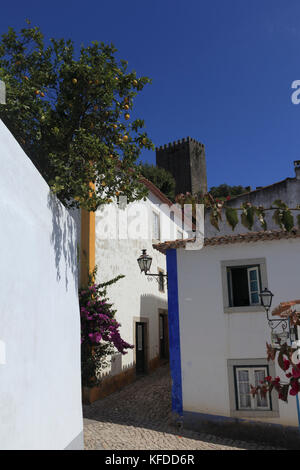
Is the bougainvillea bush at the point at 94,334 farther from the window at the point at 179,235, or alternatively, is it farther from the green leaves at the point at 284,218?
the window at the point at 179,235

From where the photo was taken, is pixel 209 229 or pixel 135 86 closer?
pixel 135 86

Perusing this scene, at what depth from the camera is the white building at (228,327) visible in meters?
9.97

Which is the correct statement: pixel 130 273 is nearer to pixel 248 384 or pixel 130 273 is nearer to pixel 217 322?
pixel 217 322

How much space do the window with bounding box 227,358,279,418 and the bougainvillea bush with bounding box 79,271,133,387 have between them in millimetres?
3081

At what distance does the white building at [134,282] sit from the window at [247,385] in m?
3.97

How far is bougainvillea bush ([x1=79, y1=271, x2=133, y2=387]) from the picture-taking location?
1085 centimetres

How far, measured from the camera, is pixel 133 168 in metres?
8.44

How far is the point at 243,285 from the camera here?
10.8 m

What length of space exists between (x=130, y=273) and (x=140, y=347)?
9.74ft

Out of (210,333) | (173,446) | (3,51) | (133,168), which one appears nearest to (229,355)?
(210,333)

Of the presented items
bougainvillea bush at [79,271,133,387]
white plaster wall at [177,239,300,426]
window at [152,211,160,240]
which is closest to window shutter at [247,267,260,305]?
white plaster wall at [177,239,300,426]

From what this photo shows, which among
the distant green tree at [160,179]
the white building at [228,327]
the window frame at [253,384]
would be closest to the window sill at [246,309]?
the white building at [228,327]

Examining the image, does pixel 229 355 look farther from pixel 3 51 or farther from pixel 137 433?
pixel 3 51
